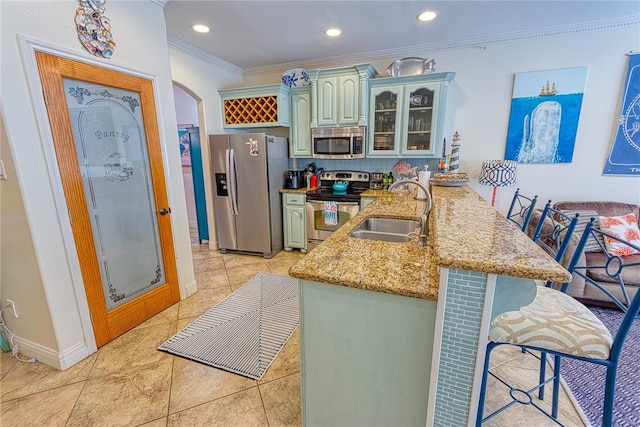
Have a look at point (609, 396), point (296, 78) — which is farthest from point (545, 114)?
point (609, 396)

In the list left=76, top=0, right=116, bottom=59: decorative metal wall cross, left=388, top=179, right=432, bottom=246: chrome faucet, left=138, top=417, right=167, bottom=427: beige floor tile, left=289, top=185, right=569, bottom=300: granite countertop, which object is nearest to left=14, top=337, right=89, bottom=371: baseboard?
left=138, top=417, right=167, bottom=427: beige floor tile

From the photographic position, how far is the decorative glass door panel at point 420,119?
324 centimetres

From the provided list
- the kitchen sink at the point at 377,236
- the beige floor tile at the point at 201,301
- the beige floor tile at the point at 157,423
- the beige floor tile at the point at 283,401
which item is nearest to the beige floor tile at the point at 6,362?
the beige floor tile at the point at 201,301

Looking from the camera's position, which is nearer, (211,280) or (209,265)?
(211,280)

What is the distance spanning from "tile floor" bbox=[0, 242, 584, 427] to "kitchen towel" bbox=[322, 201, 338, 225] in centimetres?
173

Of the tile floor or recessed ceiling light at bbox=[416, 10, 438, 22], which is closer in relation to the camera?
the tile floor

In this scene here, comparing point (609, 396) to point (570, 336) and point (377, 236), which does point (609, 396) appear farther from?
point (377, 236)

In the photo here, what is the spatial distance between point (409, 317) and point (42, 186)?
2.19m

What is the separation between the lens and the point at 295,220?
12.7ft

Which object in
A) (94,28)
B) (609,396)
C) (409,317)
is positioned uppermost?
(94,28)

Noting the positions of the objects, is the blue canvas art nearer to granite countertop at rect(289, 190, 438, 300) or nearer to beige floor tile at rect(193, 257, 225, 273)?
granite countertop at rect(289, 190, 438, 300)

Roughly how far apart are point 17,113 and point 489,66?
13.7 feet

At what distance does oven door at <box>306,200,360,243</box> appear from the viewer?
11.8ft

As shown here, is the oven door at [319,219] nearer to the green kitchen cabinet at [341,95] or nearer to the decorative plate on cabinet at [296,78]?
the green kitchen cabinet at [341,95]
